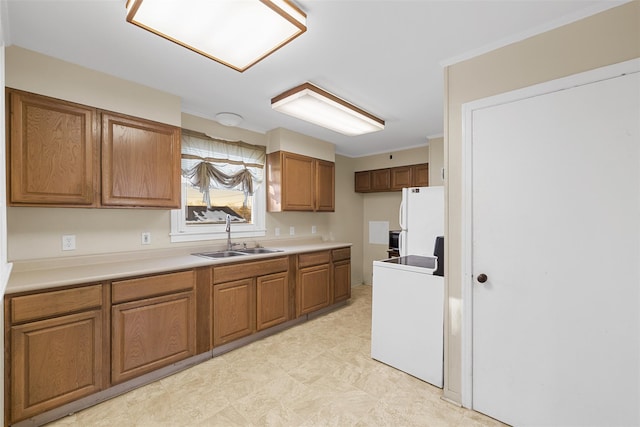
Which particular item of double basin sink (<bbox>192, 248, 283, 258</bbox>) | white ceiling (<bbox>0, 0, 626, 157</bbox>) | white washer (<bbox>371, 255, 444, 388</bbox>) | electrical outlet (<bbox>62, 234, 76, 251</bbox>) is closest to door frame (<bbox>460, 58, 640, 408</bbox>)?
white washer (<bbox>371, 255, 444, 388</bbox>)

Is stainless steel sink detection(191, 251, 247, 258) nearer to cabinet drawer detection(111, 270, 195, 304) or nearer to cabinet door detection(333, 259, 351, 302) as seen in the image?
cabinet drawer detection(111, 270, 195, 304)


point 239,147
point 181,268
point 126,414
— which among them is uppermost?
point 239,147

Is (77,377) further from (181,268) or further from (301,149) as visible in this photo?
(301,149)

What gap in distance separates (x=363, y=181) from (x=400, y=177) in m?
0.73

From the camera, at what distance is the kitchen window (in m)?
2.99

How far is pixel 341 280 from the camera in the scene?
3932 mm

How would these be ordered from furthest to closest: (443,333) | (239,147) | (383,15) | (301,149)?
(301,149)
(239,147)
(443,333)
(383,15)

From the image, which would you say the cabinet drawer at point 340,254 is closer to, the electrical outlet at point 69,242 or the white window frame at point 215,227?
the white window frame at point 215,227

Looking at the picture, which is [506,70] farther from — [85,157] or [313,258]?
[85,157]

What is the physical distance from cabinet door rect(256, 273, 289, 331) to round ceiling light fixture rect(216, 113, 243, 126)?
5.68 ft

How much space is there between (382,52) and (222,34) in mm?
1041

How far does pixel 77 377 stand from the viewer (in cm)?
182

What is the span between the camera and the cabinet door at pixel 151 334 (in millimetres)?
1985

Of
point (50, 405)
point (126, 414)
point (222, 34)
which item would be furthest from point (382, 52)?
point (50, 405)
